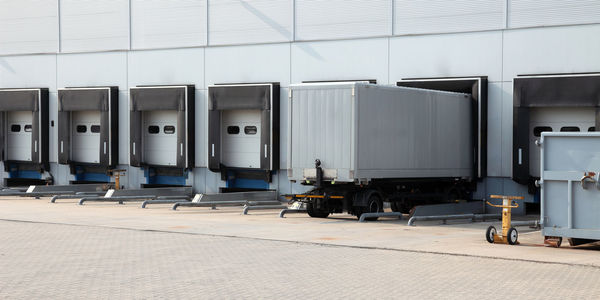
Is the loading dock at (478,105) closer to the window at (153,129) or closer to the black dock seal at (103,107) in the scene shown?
the window at (153,129)

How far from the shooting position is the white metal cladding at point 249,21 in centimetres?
2944

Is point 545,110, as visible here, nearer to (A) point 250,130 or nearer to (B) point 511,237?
(B) point 511,237

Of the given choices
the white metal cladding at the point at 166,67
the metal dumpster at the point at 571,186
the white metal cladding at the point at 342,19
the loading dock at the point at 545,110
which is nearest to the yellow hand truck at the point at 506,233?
the metal dumpster at the point at 571,186

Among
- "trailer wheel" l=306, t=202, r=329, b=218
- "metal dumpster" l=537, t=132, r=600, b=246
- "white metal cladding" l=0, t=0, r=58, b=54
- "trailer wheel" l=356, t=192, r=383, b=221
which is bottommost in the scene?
"trailer wheel" l=306, t=202, r=329, b=218

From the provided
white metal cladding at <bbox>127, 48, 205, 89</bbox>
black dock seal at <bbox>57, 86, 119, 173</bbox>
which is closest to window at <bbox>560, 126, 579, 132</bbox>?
Result: white metal cladding at <bbox>127, 48, 205, 89</bbox>

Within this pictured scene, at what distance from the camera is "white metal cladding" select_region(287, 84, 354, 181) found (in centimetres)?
2123

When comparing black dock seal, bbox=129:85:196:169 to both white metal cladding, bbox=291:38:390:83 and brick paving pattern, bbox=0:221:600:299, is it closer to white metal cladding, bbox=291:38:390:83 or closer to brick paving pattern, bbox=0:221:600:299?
white metal cladding, bbox=291:38:390:83

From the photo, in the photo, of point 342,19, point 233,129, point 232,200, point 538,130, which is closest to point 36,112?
point 233,129

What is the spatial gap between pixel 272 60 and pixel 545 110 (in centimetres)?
930

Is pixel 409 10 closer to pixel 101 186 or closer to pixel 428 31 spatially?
pixel 428 31

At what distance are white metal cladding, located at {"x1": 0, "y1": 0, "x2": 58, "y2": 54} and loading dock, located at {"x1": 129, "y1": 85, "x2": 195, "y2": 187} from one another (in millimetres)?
5106

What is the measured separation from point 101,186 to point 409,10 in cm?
1292

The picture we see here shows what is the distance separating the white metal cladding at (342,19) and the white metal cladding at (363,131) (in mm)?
4556

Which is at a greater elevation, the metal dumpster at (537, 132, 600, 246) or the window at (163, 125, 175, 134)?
the window at (163, 125, 175, 134)
